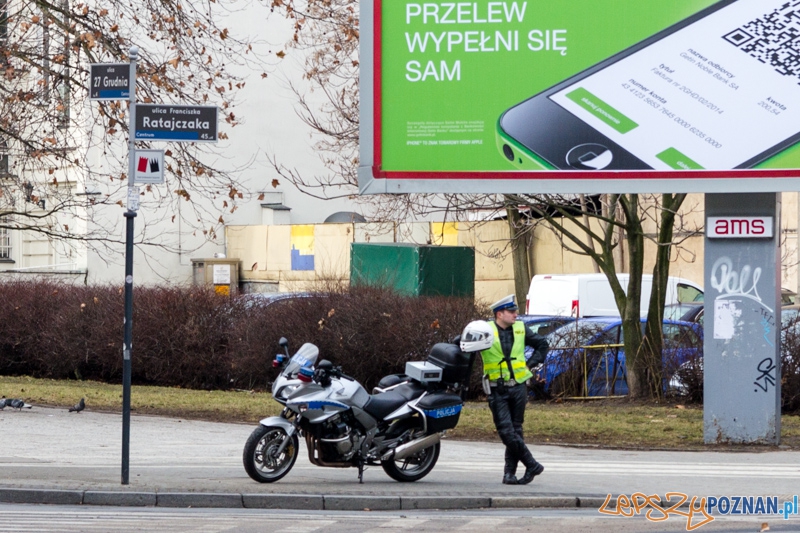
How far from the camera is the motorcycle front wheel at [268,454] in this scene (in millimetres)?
9930

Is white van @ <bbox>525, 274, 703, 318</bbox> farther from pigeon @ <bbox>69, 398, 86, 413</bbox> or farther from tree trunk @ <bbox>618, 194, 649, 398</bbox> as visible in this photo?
pigeon @ <bbox>69, 398, 86, 413</bbox>

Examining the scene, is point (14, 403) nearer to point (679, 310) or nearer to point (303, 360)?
point (303, 360)

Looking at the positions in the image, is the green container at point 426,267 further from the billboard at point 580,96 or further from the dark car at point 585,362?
the billboard at point 580,96

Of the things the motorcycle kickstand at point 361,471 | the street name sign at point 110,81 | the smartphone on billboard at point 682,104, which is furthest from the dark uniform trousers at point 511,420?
the street name sign at point 110,81

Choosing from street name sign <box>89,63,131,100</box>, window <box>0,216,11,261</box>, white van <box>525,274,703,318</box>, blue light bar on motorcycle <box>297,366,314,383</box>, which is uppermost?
street name sign <box>89,63,131,100</box>

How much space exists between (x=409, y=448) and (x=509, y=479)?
95 centimetres

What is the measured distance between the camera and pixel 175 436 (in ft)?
46.4

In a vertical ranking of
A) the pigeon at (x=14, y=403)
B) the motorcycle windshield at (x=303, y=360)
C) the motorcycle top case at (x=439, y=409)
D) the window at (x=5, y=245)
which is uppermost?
the window at (x=5, y=245)

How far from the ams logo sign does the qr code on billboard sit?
1.70m

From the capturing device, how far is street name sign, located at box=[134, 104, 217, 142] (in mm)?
10203

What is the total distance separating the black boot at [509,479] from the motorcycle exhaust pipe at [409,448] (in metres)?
0.74

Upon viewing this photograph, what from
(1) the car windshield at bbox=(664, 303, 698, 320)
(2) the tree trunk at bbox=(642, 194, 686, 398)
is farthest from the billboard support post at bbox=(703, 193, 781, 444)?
(1) the car windshield at bbox=(664, 303, 698, 320)

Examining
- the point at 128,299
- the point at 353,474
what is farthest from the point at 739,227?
the point at 128,299

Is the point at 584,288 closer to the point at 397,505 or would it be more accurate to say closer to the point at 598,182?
the point at 598,182
